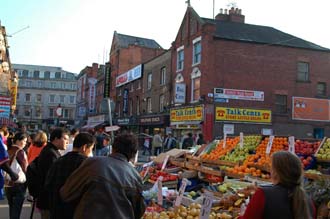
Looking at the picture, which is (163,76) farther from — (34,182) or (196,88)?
(34,182)

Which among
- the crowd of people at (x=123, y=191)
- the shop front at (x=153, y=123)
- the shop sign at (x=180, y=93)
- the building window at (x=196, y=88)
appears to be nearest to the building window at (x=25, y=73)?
the shop front at (x=153, y=123)

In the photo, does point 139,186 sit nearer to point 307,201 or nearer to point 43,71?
point 307,201

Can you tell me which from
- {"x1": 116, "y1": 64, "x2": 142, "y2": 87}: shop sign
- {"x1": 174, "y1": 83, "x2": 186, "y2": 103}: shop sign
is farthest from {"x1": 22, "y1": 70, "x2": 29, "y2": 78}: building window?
{"x1": 174, "y1": 83, "x2": 186, "y2": 103}: shop sign

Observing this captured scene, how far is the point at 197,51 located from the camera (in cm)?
3048

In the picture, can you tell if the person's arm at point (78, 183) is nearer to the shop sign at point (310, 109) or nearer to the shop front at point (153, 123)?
the shop sign at point (310, 109)

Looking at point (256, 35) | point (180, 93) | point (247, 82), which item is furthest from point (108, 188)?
point (256, 35)

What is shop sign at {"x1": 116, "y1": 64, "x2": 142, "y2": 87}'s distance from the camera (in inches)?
1673

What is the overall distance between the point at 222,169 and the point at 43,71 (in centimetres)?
10379

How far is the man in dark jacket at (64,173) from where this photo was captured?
4055 millimetres

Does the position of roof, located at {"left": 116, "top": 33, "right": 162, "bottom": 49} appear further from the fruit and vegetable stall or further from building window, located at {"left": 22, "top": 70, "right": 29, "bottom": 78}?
building window, located at {"left": 22, "top": 70, "right": 29, "bottom": 78}

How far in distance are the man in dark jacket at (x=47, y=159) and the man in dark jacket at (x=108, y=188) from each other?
1713 mm

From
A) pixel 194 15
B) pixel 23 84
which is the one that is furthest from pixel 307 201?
pixel 23 84

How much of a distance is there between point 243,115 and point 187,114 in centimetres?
402

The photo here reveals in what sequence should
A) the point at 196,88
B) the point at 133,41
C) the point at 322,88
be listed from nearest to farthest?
the point at 196,88 < the point at 322,88 < the point at 133,41
